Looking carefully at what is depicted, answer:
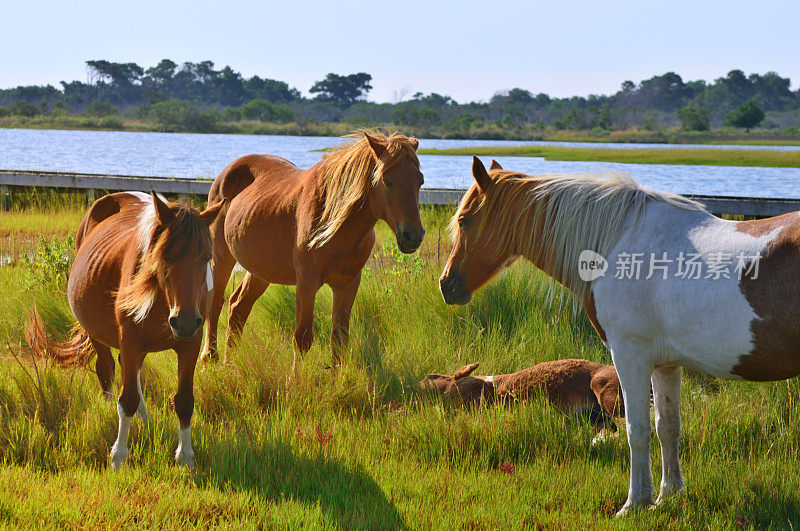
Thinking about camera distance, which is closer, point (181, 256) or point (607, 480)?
point (181, 256)

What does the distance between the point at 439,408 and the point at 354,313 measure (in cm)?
203

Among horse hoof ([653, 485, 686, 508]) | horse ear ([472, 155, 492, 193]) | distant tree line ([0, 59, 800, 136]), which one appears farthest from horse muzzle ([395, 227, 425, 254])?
distant tree line ([0, 59, 800, 136])

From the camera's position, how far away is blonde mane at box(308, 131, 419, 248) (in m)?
4.55

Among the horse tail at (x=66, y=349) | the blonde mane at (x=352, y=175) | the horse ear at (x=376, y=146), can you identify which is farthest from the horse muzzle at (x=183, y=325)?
the horse tail at (x=66, y=349)

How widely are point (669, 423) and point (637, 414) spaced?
0.32 meters

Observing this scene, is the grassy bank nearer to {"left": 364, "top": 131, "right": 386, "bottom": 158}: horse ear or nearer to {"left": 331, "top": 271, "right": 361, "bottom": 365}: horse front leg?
{"left": 331, "top": 271, "right": 361, "bottom": 365}: horse front leg

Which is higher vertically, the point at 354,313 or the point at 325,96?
the point at 325,96

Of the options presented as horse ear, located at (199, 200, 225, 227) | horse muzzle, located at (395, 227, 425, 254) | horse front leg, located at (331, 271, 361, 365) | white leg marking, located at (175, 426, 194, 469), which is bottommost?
white leg marking, located at (175, 426, 194, 469)

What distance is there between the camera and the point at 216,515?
11.0 ft

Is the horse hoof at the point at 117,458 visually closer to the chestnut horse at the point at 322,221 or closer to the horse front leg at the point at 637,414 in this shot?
the chestnut horse at the point at 322,221

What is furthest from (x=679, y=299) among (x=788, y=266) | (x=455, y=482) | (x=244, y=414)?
(x=244, y=414)

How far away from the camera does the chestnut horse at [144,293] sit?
341 centimetres

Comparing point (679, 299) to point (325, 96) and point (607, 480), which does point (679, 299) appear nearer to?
point (607, 480)

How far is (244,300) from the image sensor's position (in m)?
6.07
